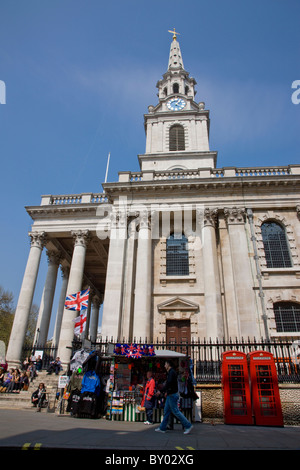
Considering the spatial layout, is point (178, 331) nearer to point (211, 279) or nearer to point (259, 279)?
point (211, 279)

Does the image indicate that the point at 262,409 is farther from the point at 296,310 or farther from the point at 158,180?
the point at 158,180

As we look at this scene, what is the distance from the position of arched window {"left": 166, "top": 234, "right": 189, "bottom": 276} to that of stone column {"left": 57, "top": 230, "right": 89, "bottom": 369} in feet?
24.6

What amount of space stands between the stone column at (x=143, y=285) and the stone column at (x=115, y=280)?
3.58 feet

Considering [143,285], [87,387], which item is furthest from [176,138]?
[87,387]

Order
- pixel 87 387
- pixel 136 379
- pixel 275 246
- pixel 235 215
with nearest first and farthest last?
pixel 87 387
pixel 136 379
pixel 275 246
pixel 235 215

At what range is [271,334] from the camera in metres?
17.7

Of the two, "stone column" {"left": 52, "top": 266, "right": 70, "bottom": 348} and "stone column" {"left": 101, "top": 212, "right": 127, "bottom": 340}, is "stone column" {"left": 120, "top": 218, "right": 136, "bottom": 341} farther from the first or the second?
"stone column" {"left": 52, "top": 266, "right": 70, "bottom": 348}

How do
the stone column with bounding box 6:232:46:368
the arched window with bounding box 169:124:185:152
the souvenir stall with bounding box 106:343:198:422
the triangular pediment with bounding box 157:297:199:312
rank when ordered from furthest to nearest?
the arched window with bounding box 169:124:185:152 < the stone column with bounding box 6:232:46:368 < the triangular pediment with bounding box 157:297:199:312 < the souvenir stall with bounding box 106:343:198:422

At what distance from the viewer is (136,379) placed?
1130cm

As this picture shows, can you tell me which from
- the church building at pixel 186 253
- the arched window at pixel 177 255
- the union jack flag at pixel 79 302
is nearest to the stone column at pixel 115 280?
the church building at pixel 186 253

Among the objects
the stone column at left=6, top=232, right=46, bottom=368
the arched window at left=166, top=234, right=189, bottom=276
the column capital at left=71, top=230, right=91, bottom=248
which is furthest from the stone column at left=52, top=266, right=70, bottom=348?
the arched window at left=166, top=234, right=189, bottom=276

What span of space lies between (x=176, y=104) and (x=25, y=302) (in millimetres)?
26906

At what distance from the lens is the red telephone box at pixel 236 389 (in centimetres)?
1007

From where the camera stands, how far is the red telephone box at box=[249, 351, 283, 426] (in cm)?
991
